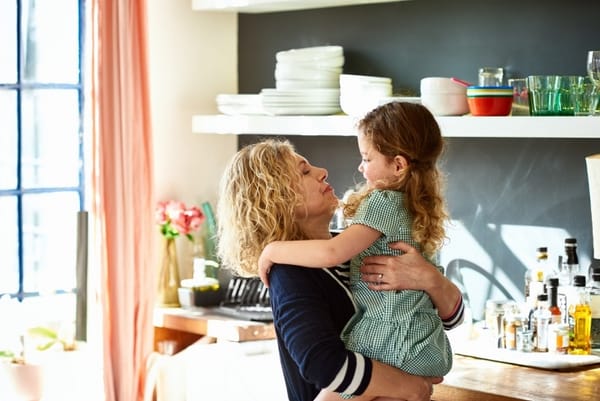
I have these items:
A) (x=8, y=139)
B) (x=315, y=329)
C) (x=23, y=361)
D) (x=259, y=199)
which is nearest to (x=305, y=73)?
(x=8, y=139)

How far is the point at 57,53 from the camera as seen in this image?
4340mm

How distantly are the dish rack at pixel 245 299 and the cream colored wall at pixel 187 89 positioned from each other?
295mm

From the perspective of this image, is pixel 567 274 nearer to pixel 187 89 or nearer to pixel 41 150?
pixel 187 89

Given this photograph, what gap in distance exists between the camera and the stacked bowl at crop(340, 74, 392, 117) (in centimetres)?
402

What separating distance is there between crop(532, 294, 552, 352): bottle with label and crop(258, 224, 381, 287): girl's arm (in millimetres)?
1201

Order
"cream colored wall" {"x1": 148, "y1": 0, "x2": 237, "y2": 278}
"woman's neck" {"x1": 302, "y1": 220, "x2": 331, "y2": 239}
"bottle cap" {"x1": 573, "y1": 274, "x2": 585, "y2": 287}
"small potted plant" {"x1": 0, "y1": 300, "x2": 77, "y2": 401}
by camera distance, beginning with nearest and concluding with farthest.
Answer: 1. "woman's neck" {"x1": 302, "y1": 220, "x2": 331, "y2": 239}
2. "bottle cap" {"x1": 573, "y1": 274, "x2": 585, "y2": 287}
3. "small potted plant" {"x1": 0, "y1": 300, "x2": 77, "y2": 401}
4. "cream colored wall" {"x1": 148, "y1": 0, "x2": 237, "y2": 278}

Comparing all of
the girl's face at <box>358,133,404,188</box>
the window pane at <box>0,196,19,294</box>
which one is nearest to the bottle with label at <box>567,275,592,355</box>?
the girl's face at <box>358,133,404,188</box>

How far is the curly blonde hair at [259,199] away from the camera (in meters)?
2.61

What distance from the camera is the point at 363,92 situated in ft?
13.2

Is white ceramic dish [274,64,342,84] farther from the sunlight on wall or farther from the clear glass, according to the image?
the clear glass

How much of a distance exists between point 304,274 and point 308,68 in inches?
68.4

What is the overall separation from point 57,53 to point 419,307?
7.18 ft

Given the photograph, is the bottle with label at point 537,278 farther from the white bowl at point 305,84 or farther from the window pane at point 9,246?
the window pane at point 9,246

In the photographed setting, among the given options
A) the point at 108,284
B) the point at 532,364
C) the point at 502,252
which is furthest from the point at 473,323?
the point at 108,284
